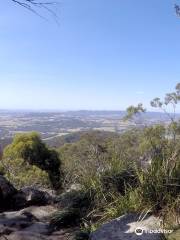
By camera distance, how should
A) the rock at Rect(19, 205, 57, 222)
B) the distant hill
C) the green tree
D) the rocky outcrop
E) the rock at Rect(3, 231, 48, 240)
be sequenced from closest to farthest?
the rock at Rect(3, 231, 48, 240), the rocky outcrop, the rock at Rect(19, 205, 57, 222), the green tree, the distant hill

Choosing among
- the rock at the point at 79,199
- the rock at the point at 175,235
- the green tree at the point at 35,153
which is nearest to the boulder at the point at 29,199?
the rock at the point at 79,199

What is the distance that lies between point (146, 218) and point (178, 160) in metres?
1.28

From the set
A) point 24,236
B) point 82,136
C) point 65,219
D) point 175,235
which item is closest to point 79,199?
point 65,219

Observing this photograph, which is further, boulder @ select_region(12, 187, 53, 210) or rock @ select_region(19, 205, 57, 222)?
boulder @ select_region(12, 187, 53, 210)

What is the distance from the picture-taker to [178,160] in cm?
614

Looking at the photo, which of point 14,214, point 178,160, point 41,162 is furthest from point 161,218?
point 41,162

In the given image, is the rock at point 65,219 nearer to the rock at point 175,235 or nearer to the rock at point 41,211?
the rock at point 41,211

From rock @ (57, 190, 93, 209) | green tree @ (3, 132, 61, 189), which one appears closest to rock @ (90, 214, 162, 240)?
rock @ (57, 190, 93, 209)

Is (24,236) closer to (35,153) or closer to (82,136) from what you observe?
(35,153)

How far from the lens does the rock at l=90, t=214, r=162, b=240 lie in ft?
16.0

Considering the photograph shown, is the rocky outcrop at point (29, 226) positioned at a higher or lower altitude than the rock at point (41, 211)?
higher

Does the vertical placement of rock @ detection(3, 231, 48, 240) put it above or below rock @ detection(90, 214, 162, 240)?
below

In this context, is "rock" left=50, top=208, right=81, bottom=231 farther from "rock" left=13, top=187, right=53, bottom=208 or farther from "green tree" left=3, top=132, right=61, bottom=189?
"green tree" left=3, top=132, right=61, bottom=189

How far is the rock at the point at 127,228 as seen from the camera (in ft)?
16.0
